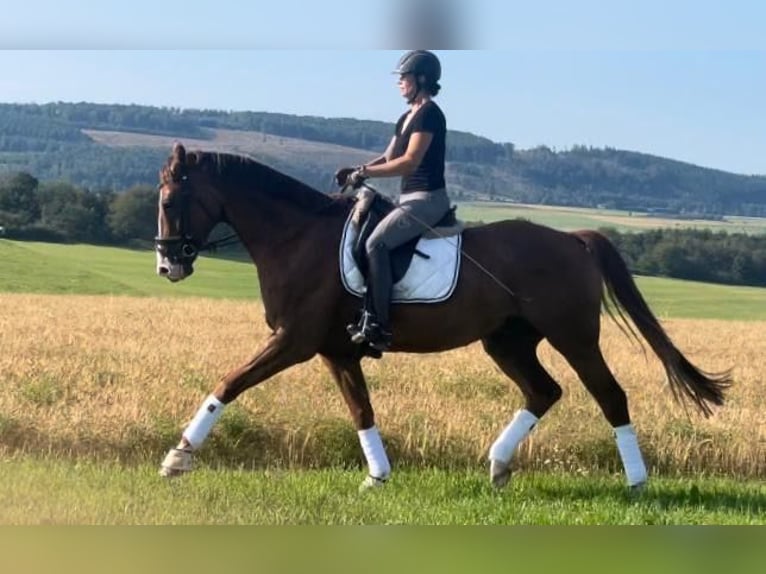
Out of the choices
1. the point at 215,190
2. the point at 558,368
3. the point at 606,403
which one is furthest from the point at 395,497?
the point at 558,368

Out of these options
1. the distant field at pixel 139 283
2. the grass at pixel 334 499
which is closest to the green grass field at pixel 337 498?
the grass at pixel 334 499

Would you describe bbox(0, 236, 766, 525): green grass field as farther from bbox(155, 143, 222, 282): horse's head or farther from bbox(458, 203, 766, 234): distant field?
bbox(458, 203, 766, 234): distant field

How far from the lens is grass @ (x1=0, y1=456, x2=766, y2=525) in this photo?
5.15 m

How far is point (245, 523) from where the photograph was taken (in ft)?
16.3

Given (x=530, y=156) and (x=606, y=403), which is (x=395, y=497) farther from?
(x=530, y=156)

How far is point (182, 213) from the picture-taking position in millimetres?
6340

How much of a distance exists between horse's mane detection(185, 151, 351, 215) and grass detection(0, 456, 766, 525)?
199 centimetres

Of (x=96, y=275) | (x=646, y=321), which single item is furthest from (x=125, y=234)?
(x=96, y=275)

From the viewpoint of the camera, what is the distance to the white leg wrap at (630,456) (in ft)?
21.8

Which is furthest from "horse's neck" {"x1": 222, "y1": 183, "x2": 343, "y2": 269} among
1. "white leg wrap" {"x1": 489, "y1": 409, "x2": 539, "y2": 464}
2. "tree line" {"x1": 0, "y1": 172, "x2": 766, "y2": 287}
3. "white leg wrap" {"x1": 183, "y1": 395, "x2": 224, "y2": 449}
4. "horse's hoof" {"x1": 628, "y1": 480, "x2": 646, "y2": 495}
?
"tree line" {"x1": 0, "y1": 172, "x2": 766, "y2": 287}

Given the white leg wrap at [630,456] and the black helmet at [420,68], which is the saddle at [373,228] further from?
the white leg wrap at [630,456]

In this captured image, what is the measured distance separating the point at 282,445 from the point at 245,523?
108 inches

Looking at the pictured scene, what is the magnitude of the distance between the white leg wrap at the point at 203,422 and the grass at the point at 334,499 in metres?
0.29

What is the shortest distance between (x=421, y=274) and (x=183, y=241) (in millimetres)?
1702
